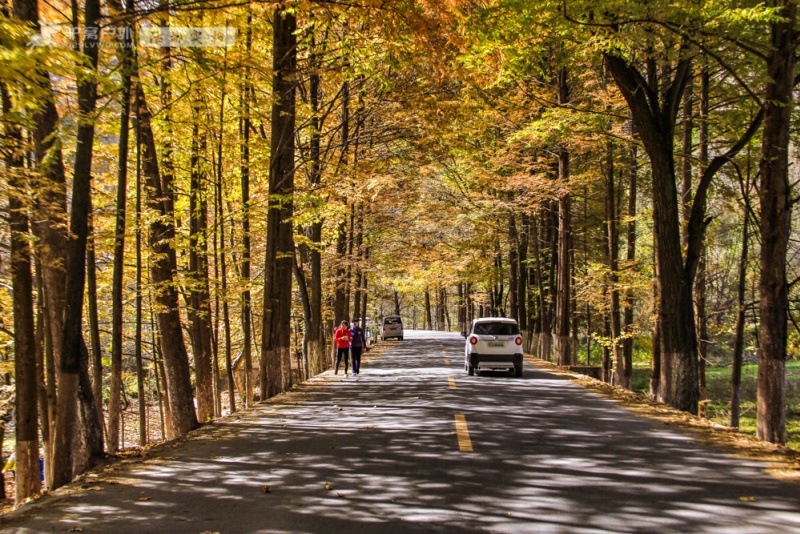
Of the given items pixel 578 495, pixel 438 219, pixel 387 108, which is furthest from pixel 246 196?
pixel 438 219

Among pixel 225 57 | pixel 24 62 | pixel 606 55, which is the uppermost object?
pixel 606 55

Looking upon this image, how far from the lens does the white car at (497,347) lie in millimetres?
18781

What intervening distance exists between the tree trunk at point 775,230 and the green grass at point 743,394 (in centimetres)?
1612

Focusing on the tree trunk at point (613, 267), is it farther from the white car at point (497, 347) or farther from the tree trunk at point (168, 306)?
the tree trunk at point (168, 306)

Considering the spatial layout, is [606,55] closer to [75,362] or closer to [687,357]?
[687,357]

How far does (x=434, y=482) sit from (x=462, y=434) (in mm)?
2759

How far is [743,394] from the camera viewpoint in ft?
138

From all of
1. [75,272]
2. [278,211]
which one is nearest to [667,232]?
[278,211]

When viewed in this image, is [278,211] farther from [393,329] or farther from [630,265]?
[393,329]

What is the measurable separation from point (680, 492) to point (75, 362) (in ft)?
24.5

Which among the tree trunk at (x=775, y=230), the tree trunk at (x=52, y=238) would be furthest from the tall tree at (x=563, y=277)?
the tree trunk at (x=52, y=238)

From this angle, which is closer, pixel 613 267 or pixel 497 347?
pixel 497 347

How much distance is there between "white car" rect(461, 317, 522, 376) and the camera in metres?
18.8

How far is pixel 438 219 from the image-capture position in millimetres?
31625
